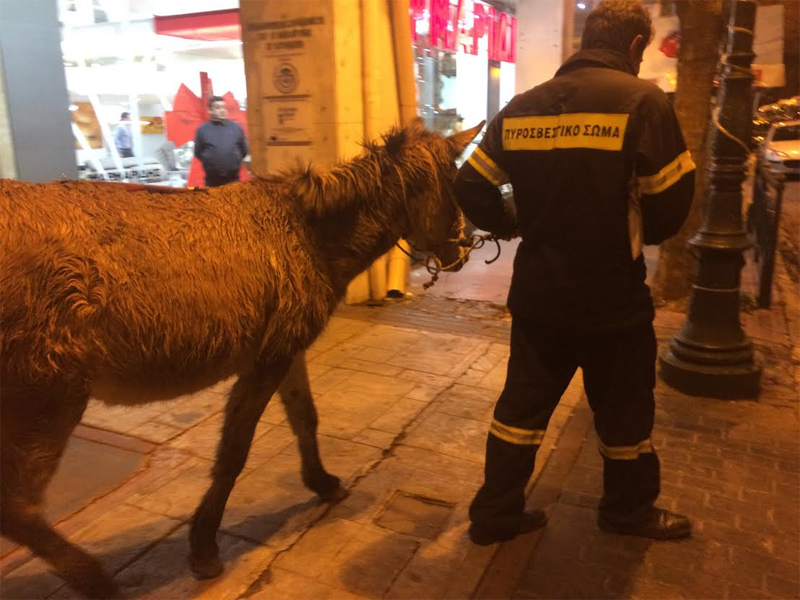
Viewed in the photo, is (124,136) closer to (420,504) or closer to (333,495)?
(333,495)

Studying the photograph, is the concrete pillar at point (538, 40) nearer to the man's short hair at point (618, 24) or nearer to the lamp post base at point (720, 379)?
the lamp post base at point (720, 379)

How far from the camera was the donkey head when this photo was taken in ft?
9.05

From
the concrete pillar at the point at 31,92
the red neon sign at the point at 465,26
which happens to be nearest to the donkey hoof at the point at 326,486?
the concrete pillar at the point at 31,92

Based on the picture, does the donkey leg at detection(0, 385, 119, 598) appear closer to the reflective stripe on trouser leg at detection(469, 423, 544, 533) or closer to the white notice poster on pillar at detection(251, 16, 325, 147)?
the reflective stripe on trouser leg at detection(469, 423, 544, 533)

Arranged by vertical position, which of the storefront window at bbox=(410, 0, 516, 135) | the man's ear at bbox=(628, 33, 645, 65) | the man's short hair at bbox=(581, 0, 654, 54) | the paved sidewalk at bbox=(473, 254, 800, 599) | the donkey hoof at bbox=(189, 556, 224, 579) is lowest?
the paved sidewalk at bbox=(473, 254, 800, 599)

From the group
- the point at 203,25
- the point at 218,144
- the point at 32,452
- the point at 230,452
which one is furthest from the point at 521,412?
the point at 203,25

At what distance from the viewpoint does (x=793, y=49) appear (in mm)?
13312

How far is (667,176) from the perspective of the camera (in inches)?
92.0

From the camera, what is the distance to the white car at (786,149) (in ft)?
43.0

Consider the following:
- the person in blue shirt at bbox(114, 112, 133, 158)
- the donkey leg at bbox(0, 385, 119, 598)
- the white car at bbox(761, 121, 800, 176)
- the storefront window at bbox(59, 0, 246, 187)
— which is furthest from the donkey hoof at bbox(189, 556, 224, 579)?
the white car at bbox(761, 121, 800, 176)

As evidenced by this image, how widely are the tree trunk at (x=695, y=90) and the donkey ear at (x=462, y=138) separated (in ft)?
12.9

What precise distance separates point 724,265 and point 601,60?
2.69 meters

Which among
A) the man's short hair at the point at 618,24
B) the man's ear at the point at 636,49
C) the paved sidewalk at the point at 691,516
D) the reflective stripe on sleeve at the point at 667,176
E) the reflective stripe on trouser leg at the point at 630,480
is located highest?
the man's short hair at the point at 618,24

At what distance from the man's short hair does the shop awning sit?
7.93 meters
